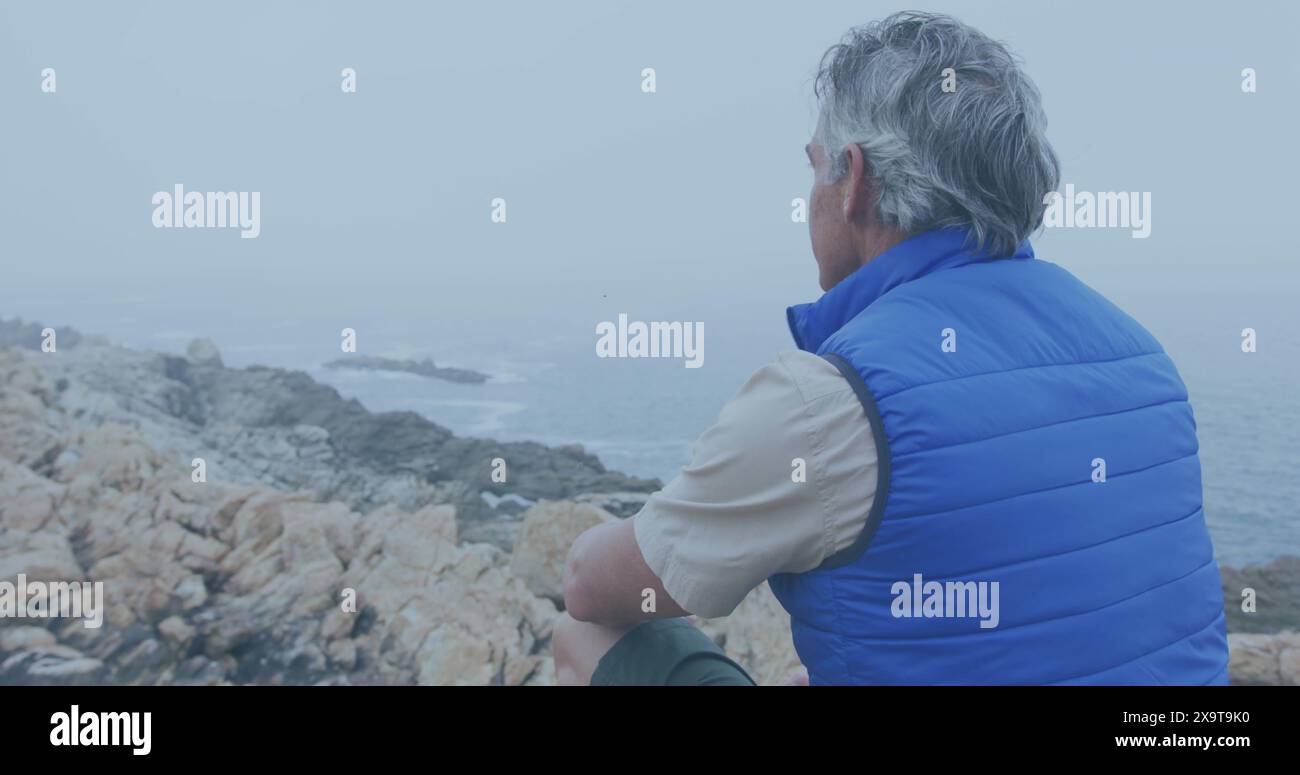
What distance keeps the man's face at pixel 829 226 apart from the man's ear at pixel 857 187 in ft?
0.03

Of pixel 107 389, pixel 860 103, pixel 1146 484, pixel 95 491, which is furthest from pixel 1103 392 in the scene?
pixel 107 389

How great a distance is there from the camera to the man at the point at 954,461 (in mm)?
927

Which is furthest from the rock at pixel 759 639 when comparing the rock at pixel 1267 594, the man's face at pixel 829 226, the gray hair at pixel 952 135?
the gray hair at pixel 952 135

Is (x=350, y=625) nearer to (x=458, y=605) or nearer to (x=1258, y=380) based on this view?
(x=458, y=605)

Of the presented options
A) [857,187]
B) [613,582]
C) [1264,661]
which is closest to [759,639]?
[1264,661]

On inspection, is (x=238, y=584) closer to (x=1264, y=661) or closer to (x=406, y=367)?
(x=406, y=367)

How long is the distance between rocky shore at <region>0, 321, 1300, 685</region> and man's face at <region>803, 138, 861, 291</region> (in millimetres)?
1332

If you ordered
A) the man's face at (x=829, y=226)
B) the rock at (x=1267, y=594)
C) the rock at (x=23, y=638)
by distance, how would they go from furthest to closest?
the rock at (x=1267, y=594), the rock at (x=23, y=638), the man's face at (x=829, y=226)

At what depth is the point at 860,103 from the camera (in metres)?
1.15

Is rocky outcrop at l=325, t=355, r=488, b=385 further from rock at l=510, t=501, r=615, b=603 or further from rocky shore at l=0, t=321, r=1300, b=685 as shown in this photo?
rock at l=510, t=501, r=615, b=603

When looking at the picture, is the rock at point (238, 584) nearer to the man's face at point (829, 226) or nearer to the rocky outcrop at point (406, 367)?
the rocky outcrop at point (406, 367)

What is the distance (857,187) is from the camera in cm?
114

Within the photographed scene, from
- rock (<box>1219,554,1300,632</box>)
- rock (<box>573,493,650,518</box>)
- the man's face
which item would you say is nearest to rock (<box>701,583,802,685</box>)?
rock (<box>573,493,650,518</box>)
